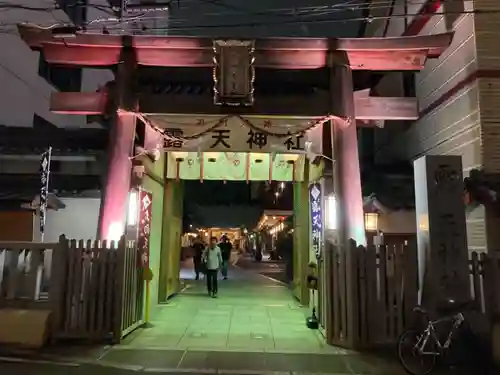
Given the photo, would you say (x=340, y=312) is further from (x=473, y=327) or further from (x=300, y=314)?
(x=300, y=314)

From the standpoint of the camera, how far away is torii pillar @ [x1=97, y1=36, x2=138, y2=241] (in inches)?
383

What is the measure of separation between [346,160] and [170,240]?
24.7 ft

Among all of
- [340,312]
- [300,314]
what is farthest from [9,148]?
[340,312]

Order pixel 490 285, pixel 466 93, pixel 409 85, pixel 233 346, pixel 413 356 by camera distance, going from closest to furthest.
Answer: pixel 413 356, pixel 490 285, pixel 233 346, pixel 466 93, pixel 409 85

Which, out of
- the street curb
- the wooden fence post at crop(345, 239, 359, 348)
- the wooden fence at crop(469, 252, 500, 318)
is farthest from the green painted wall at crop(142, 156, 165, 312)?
the wooden fence at crop(469, 252, 500, 318)

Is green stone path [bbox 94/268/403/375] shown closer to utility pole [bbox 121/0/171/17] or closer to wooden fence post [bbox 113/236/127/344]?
wooden fence post [bbox 113/236/127/344]

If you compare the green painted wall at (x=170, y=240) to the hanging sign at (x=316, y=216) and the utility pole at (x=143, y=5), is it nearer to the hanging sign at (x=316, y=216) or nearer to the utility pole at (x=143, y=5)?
the hanging sign at (x=316, y=216)

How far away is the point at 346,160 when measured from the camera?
32.6ft

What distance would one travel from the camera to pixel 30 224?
1487 centimetres

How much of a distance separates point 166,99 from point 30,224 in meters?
7.80

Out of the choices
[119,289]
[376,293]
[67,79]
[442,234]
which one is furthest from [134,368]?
[67,79]

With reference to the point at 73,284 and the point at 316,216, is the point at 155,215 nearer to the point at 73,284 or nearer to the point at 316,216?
the point at 73,284

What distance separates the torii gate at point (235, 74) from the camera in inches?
393

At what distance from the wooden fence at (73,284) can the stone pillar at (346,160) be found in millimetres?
4803
